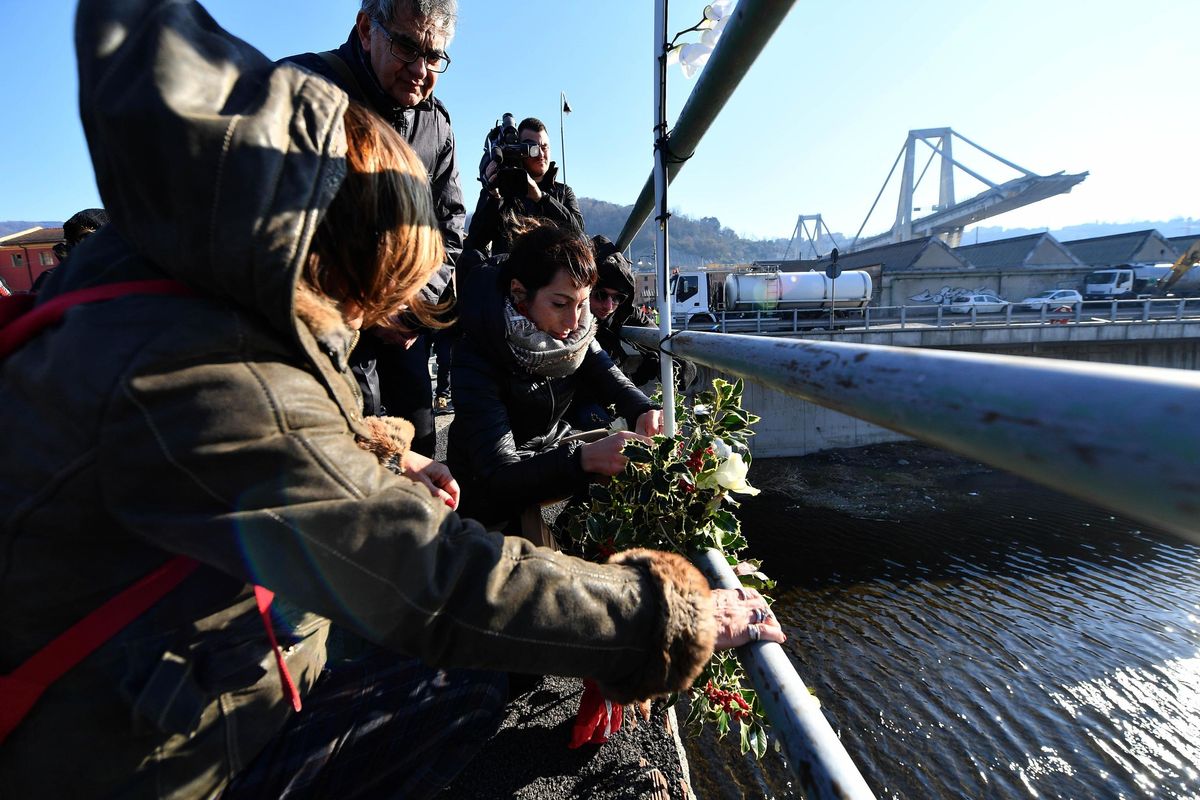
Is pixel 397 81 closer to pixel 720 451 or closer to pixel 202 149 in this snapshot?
pixel 202 149

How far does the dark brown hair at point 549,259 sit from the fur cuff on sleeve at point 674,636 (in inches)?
54.9

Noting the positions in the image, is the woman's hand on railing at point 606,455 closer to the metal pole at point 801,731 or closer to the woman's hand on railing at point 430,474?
the woman's hand on railing at point 430,474

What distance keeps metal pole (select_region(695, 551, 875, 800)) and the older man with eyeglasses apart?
1.87m

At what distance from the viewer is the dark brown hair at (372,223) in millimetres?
1034

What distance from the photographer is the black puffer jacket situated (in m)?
2.12

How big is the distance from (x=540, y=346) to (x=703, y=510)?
1.04 meters

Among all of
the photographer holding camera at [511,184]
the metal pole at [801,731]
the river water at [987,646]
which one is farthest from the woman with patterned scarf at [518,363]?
the river water at [987,646]

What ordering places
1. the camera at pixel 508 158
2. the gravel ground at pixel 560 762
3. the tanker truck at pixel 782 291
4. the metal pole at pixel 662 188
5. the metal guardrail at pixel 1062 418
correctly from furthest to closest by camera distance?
the tanker truck at pixel 782 291, the camera at pixel 508 158, the gravel ground at pixel 560 762, the metal pole at pixel 662 188, the metal guardrail at pixel 1062 418

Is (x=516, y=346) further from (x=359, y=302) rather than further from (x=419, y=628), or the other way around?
(x=419, y=628)

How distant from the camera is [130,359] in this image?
777 millimetres

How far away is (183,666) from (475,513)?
1526mm

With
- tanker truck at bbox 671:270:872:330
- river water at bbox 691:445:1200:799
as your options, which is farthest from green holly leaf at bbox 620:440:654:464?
tanker truck at bbox 671:270:872:330

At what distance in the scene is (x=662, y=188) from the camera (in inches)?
76.9

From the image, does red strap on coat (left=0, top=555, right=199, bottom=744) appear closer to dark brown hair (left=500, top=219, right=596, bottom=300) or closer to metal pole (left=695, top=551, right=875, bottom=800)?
metal pole (left=695, top=551, right=875, bottom=800)
